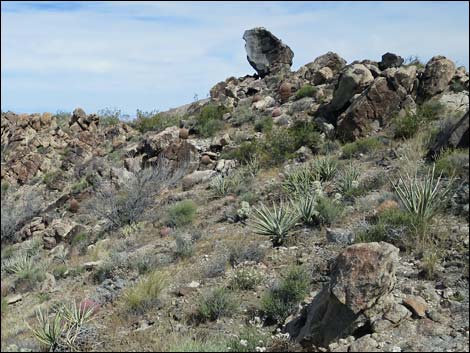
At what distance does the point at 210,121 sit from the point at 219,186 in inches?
324

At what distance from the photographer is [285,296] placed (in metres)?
7.15

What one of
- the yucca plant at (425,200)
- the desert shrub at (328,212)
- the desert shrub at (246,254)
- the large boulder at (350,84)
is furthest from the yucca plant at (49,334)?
the large boulder at (350,84)

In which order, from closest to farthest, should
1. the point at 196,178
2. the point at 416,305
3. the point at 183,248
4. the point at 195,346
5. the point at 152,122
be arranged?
1. the point at 195,346
2. the point at 416,305
3. the point at 183,248
4. the point at 196,178
5. the point at 152,122

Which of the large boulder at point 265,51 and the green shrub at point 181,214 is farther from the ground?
the large boulder at point 265,51

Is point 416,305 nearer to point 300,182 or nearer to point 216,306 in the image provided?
point 216,306

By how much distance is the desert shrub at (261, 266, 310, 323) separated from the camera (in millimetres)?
6930

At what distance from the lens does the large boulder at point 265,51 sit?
29891 mm

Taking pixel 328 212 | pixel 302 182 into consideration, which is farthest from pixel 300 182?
pixel 328 212

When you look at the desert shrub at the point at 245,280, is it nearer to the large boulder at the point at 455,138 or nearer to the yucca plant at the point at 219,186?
the large boulder at the point at 455,138

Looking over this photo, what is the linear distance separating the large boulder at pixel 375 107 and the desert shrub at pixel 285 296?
962 centimetres

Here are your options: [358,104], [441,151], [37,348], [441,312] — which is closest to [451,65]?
[358,104]

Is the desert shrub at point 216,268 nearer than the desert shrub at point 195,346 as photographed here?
No

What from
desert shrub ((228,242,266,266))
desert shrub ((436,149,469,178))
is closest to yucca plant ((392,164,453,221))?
desert shrub ((436,149,469,178))

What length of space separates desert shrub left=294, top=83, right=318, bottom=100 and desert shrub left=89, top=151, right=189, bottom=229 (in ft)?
23.3
